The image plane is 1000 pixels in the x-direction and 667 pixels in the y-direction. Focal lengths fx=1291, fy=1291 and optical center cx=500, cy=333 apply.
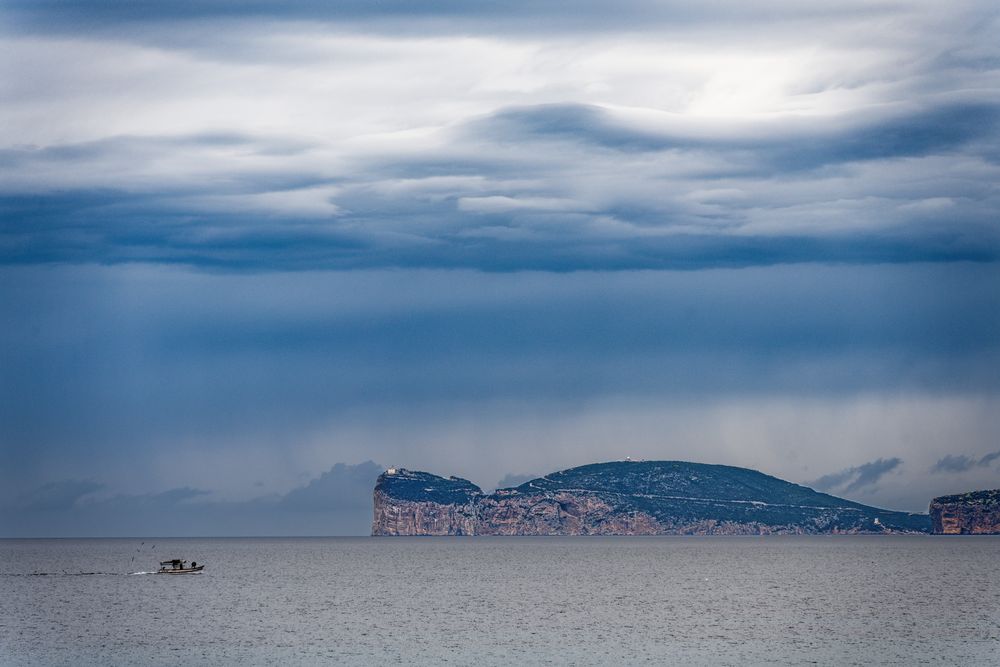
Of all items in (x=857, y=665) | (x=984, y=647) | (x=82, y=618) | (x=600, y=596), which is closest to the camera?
(x=857, y=665)

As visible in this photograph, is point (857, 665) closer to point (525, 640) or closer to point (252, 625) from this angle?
point (525, 640)

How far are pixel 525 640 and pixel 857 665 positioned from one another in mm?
30737

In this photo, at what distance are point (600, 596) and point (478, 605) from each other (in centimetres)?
2457

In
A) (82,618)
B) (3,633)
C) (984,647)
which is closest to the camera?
(984,647)

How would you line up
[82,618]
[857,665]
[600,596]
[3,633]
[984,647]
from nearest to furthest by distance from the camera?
[857,665], [984,647], [3,633], [82,618], [600,596]

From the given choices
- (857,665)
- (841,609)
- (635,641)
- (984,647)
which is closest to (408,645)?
(635,641)

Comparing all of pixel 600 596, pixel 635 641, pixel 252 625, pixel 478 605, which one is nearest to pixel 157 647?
pixel 252 625

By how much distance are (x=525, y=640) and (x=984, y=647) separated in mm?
40240

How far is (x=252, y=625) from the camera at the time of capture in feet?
443

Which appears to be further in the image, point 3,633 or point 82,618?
point 82,618

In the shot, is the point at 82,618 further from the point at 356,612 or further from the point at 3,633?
the point at 356,612

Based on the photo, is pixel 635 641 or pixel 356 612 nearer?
pixel 635 641

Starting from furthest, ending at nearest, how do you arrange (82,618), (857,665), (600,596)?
1. (600,596)
2. (82,618)
3. (857,665)

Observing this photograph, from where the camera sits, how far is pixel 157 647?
113562 millimetres
